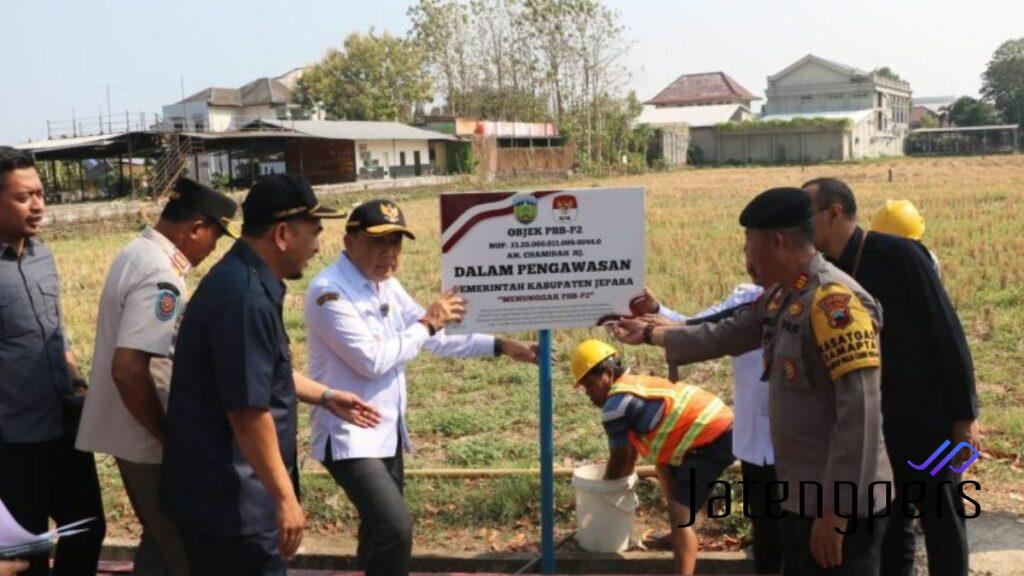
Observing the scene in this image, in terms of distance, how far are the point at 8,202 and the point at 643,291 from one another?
268 cm

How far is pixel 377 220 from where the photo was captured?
4098mm

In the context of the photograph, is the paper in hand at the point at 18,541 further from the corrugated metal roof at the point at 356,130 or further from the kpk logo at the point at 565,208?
the corrugated metal roof at the point at 356,130

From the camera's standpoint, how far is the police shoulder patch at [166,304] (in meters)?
3.63

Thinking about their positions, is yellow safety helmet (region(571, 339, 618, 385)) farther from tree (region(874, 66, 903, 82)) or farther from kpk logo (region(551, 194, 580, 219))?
tree (region(874, 66, 903, 82))

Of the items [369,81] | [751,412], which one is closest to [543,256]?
[751,412]

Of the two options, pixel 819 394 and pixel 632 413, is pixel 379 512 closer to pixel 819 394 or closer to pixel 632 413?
pixel 632 413

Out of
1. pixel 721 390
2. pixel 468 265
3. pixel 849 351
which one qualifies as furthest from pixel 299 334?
pixel 849 351

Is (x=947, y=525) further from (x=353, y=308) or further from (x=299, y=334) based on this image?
(x=299, y=334)

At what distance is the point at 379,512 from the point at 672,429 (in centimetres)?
145

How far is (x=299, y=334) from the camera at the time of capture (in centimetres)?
1177

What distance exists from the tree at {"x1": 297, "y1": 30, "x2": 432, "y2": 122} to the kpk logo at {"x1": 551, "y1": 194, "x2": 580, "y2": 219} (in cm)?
6610

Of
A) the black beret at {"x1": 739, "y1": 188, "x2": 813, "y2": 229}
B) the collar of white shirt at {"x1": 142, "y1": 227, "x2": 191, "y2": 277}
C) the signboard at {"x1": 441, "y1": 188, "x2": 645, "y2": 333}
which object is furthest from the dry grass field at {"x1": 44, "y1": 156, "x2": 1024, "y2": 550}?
the black beret at {"x1": 739, "y1": 188, "x2": 813, "y2": 229}

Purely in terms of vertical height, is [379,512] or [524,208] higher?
[524,208]

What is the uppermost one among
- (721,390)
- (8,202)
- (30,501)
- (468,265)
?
(8,202)
